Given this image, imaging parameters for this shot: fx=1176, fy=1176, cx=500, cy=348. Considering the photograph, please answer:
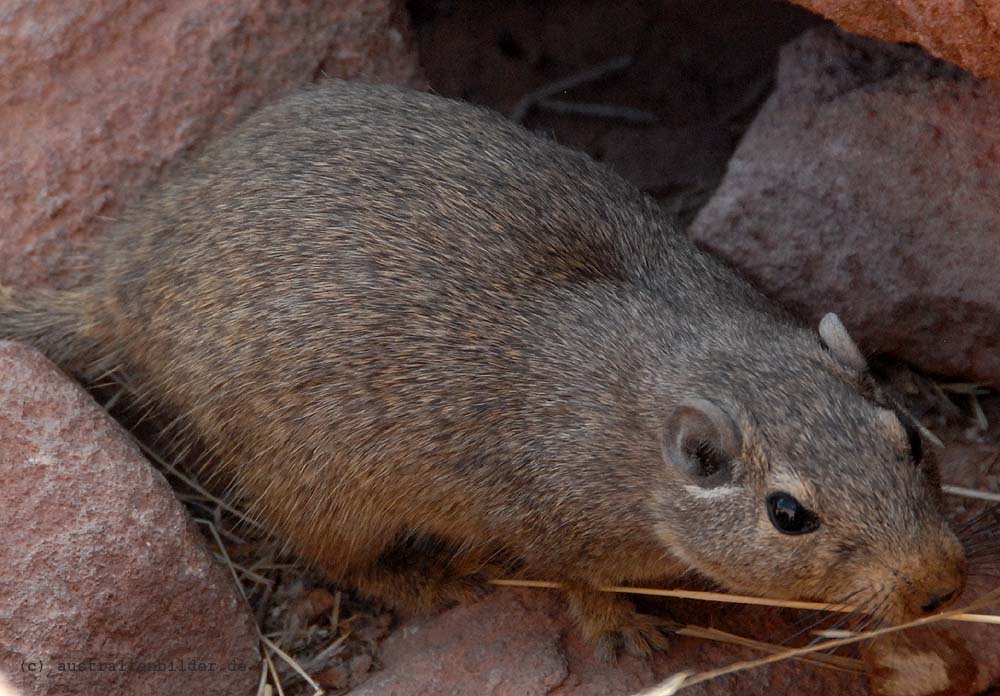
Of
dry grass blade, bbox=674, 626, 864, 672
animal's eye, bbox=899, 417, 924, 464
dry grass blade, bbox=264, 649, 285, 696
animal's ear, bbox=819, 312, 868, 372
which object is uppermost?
animal's ear, bbox=819, 312, 868, 372

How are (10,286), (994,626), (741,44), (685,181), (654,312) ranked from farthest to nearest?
(741,44), (685,181), (10,286), (654,312), (994,626)

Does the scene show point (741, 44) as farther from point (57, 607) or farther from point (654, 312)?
point (57, 607)

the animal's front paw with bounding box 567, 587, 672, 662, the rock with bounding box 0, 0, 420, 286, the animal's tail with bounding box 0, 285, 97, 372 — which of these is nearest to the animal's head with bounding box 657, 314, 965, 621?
the animal's front paw with bounding box 567, 587, 672, 662

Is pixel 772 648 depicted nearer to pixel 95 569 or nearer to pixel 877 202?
pixel 877 202

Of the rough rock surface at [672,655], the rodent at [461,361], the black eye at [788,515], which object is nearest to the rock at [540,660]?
the rough rock surface at [672,655]

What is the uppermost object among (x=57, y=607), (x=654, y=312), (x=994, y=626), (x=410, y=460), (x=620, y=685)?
(x=654, y=312)

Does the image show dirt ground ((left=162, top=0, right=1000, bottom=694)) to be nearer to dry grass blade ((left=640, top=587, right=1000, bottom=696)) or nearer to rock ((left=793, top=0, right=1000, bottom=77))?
rock ((left=793, top=0, right=1000, bottom=77))

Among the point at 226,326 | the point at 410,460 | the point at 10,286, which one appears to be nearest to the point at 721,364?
the point at 410,460

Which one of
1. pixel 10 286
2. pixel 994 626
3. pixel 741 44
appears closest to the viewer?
pixel 994 626
